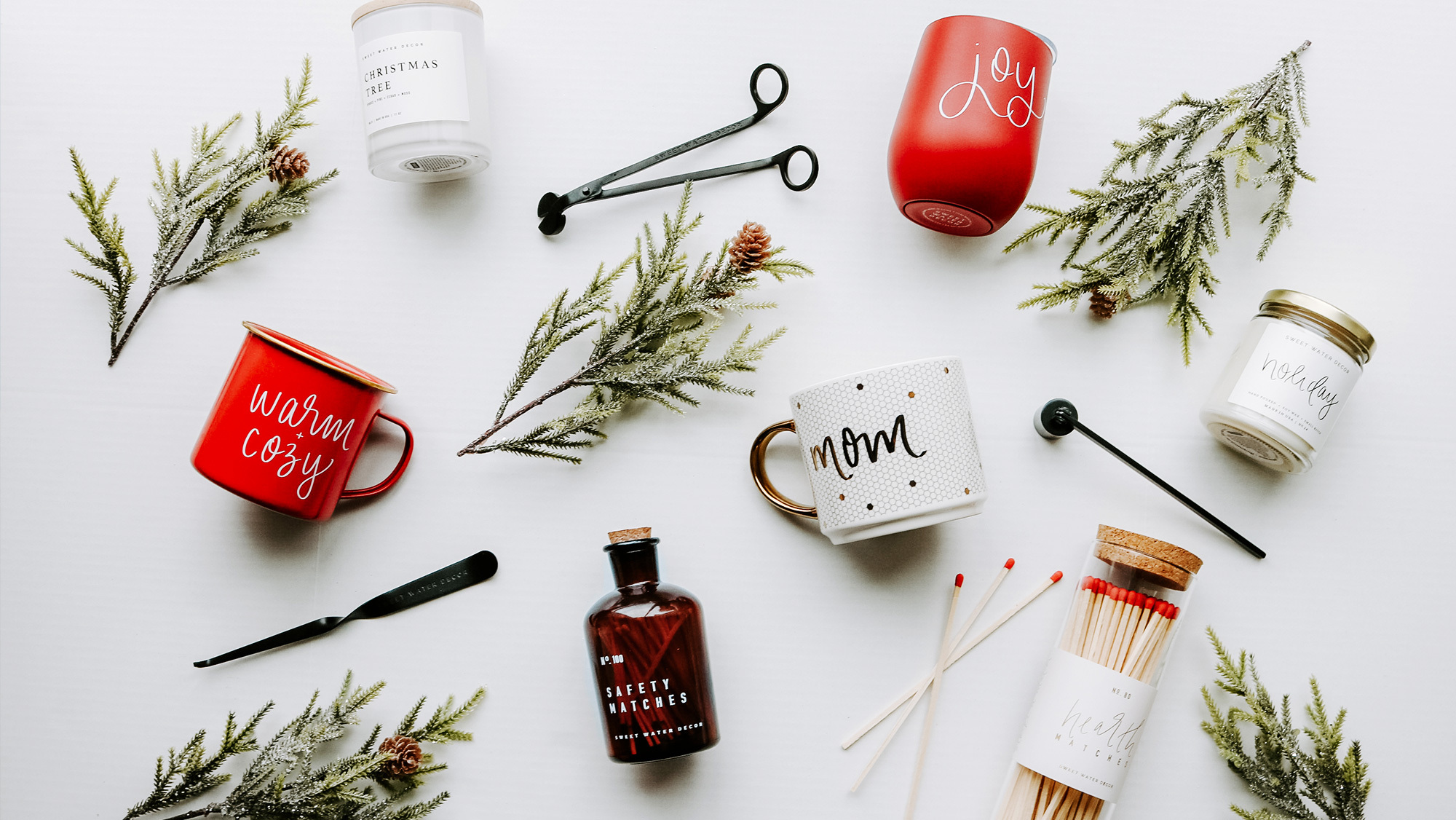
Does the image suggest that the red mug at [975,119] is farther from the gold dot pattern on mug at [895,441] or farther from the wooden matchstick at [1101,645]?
the wooden matchstick at [1101,645]

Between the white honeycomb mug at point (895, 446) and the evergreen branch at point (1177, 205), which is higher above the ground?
the evergreen branch at point (1177, 205)

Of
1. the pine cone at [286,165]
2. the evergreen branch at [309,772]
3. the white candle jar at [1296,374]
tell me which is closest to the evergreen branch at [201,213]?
the pine cone at [286,165]

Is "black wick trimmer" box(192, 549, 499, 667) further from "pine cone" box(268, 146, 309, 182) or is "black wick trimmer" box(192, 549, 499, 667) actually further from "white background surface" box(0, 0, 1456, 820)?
"pine cone" box(268, 146, 309, 182)

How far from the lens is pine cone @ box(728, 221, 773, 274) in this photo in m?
1.25

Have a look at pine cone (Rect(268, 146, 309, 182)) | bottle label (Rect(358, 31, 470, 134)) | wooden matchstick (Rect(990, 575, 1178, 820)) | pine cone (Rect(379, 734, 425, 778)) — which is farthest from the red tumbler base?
pine cone (Rect(379, 734, 425, 778))

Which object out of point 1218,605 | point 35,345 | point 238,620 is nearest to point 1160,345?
point 1218,605

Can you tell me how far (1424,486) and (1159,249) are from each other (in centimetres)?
53

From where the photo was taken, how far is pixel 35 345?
1329 millimetres

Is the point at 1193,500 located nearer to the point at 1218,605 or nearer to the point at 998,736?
the point at 1218,605

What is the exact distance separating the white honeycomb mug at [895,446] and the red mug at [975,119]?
0.23 meters

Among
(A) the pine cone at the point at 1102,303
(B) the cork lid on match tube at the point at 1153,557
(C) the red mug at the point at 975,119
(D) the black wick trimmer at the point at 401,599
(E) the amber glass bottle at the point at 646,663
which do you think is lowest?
(D) the black wick trimmer at the point at 401,599

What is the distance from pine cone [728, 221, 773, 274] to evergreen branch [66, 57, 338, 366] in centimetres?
60

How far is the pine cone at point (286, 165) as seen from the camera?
1.29 m

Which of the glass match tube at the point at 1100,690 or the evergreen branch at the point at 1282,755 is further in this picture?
the evergreen branch at the point at 1282,755
